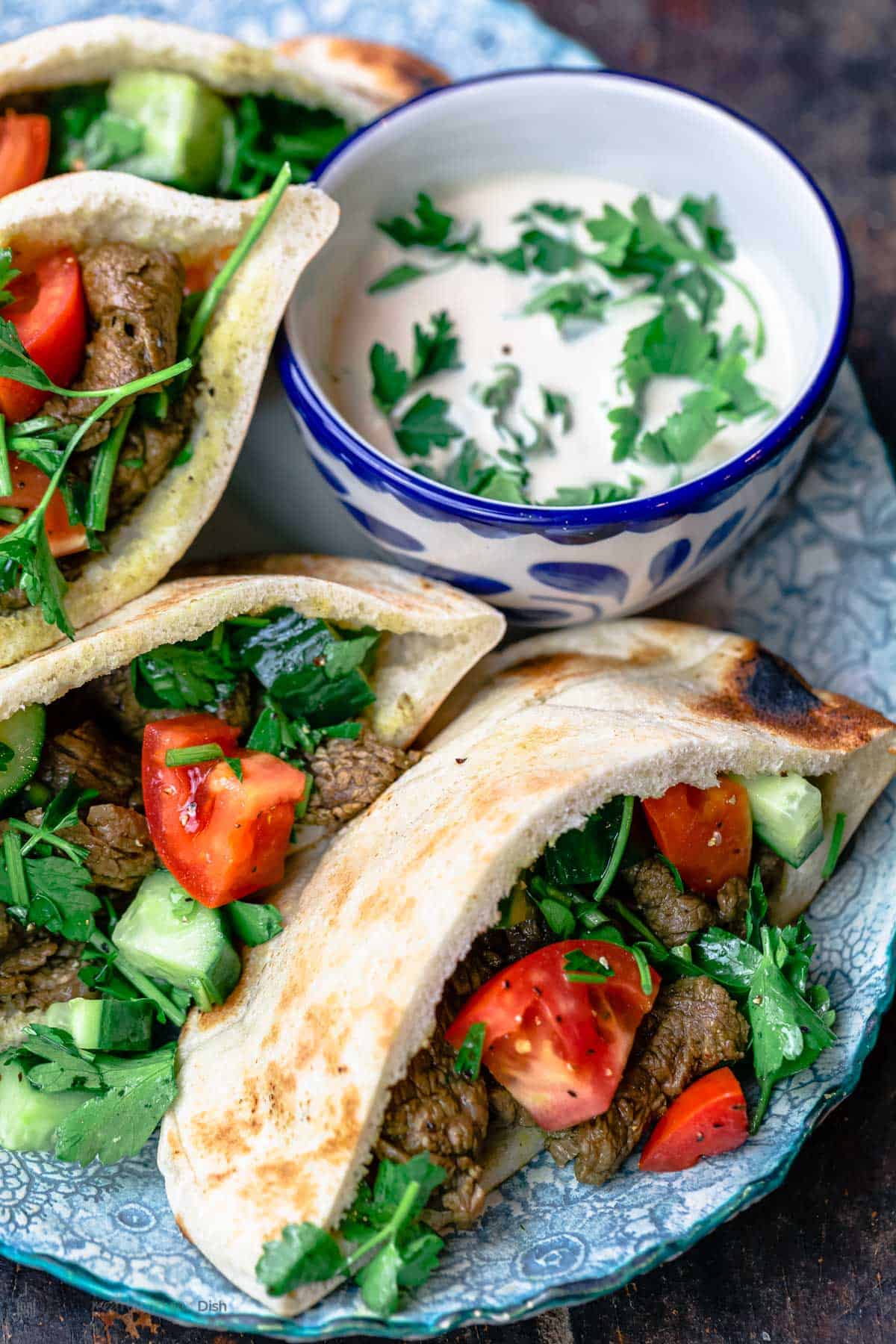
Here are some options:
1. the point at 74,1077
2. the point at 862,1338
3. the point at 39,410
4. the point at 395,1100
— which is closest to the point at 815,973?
the point at 862,1338

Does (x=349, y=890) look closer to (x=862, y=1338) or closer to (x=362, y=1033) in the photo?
(x=362, y=1033)

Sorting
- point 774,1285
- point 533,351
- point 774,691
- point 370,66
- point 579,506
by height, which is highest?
point 370,66

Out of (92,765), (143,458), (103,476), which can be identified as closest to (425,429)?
(143,458)

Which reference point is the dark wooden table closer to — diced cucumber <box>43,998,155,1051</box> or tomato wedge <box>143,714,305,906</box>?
diced cucumber <box>43,998,155,1051</box>

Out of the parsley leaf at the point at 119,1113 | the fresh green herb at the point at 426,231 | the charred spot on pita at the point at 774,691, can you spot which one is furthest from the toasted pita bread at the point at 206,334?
the charred spot on pita at the point at 774,691

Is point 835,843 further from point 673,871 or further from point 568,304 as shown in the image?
point 568,304
